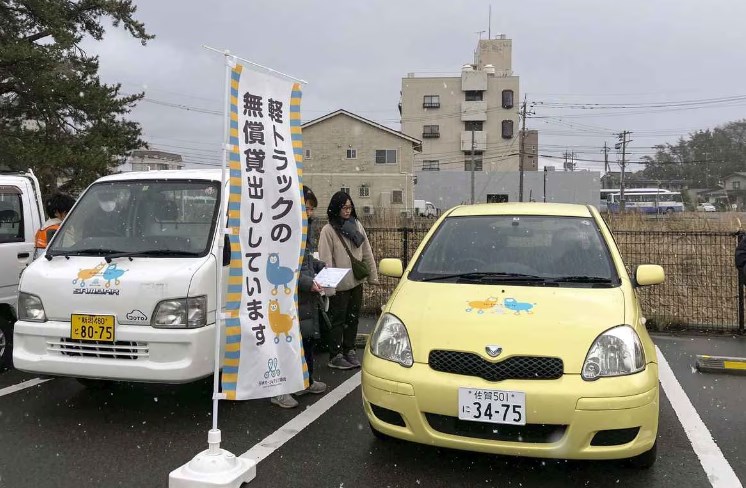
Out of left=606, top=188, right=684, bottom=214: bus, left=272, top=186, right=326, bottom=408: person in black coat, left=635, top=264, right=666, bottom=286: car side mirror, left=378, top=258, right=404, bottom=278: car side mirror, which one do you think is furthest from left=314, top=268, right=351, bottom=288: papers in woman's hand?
left=606, top=188, right=684, bottom=214: bus

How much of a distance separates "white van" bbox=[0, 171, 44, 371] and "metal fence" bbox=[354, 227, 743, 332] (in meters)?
4.11

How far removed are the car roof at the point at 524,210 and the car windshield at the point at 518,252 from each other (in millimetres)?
66

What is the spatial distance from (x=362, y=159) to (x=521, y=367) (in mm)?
40392

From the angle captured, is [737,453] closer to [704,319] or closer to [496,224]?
[496,224]

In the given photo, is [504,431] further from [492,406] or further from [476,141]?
[476,141]

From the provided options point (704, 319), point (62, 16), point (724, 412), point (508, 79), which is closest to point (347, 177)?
point (508, 79)

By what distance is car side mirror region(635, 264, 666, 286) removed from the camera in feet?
12.4

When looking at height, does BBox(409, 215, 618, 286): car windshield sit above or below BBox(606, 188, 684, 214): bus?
below

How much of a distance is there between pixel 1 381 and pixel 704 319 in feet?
25.7

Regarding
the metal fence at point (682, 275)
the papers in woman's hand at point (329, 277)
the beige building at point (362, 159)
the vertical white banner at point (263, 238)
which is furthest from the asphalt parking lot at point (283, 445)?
the beige building at point (362, 159)

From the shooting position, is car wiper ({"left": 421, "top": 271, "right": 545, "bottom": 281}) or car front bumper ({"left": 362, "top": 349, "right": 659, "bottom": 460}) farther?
car wiper ({"left": 421, "top": 271, "right": 545, "bottom": 281})

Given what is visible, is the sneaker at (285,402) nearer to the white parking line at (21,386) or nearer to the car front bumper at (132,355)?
the car front bumper at (132,355)

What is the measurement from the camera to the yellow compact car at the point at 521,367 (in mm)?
2771

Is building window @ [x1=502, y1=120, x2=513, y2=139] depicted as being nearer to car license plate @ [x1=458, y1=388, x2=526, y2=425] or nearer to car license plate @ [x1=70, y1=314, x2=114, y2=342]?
car license plate @ [x1=70, y1=314, x2=114, y2=342]
